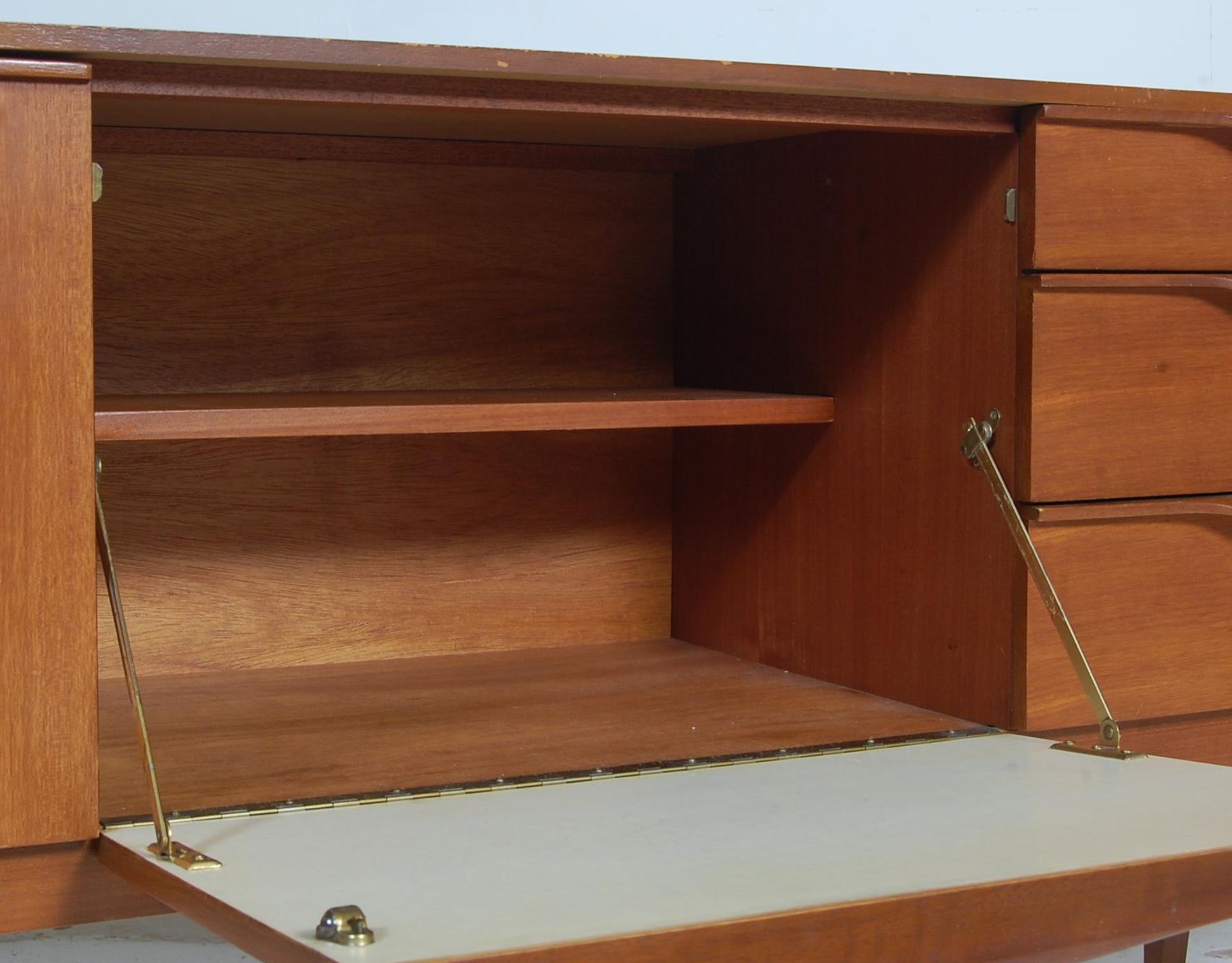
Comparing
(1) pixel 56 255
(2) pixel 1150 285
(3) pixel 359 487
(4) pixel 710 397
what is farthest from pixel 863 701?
(1) pixel 56 255

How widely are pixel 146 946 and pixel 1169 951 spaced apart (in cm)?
115

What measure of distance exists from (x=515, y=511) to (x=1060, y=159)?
2.53ft

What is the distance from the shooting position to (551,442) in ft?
6.66

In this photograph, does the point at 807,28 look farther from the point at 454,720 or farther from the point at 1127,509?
the point at 454,720

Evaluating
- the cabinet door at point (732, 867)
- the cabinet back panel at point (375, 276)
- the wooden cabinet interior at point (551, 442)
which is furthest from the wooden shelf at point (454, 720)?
the cabinet back panel at point (375, 276)

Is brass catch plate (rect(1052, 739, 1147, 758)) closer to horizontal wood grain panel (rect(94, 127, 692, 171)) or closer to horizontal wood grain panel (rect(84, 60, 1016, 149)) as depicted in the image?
horizontal wood grain panel (rect(84, 60, 1016, 149))

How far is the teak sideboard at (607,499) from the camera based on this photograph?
1.13m

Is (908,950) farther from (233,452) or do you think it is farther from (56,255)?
(233,452)

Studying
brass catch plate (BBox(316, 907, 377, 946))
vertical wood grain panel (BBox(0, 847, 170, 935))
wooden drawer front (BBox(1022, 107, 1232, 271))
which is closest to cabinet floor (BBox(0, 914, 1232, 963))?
vertical wood grain panel (BBox(0, 847, 170, 935))

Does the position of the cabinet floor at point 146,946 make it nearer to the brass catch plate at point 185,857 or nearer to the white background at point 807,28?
the brass catch plate at point 185,857

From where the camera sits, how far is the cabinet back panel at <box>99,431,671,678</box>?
1.84 meters

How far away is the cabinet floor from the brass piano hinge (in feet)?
2.27

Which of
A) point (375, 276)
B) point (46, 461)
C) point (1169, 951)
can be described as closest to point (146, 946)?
point (375, 276)

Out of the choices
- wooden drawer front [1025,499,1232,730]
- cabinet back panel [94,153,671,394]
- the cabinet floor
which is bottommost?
the cabinet floor
